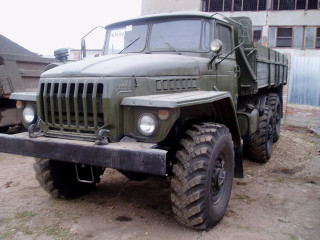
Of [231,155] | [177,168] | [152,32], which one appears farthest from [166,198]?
[152,32]

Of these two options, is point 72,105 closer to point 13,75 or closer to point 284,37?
point 13,75

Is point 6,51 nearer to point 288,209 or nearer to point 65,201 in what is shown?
point 65,201

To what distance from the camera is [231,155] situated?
13.3 ft

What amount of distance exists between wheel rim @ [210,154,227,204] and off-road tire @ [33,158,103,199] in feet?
5.12

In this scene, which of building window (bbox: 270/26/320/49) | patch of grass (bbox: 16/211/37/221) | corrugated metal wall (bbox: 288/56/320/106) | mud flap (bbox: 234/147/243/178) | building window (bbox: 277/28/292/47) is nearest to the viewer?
patch of grass (bbox: 16/211/37/221)

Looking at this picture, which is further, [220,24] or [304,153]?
[304,153]

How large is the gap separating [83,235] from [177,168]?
3.98 feet

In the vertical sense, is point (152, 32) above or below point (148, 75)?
above

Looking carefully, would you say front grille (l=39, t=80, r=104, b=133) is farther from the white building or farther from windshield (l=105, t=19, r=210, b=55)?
the white building

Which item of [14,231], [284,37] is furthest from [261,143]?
[284,37]

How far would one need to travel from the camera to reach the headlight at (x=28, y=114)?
4008 millimetres

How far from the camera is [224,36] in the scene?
4977mm

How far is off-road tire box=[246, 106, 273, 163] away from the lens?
248 inches

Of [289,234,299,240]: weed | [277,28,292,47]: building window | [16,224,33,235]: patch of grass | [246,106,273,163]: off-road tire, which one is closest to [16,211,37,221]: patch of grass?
[16,224,33,235]: patch of grass
